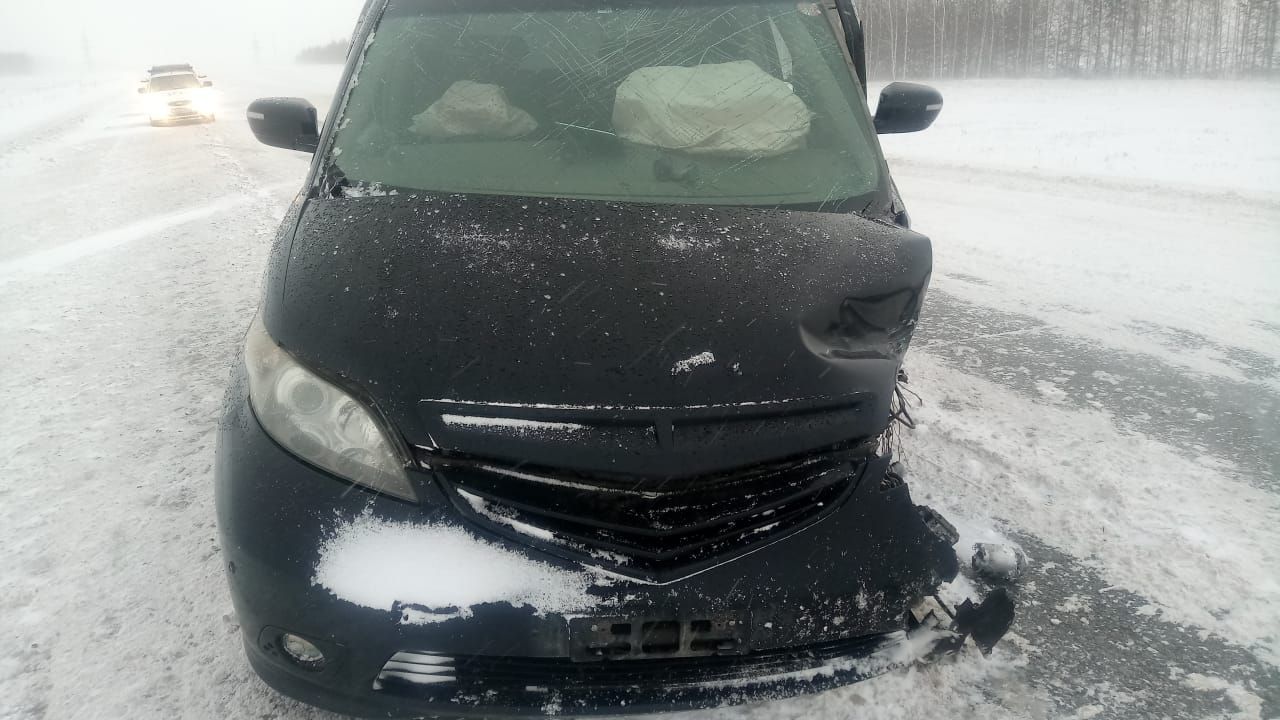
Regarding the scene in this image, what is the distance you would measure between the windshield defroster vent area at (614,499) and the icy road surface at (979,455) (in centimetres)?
62

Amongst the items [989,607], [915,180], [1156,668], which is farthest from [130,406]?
[915,180]

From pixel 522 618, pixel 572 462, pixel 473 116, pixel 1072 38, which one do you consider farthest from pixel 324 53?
pixel 522 618

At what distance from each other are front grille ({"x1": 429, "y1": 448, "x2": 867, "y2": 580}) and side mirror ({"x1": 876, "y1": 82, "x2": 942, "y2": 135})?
80.0 inches

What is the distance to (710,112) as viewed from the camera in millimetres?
2504

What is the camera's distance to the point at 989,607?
174 centimetres

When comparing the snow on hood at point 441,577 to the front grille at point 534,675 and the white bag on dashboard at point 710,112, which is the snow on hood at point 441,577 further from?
the white bag on dashboard at point 710,112

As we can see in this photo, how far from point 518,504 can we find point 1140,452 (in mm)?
2785

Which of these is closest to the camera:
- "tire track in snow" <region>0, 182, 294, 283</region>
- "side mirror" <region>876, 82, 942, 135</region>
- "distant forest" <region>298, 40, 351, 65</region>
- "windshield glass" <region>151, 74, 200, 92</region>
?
"side mirror" <region>876, 82, 942, 135</region>

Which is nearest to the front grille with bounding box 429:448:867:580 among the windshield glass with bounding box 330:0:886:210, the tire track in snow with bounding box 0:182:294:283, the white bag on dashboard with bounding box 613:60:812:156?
the windshield glass with bounding box 330:0:886:210

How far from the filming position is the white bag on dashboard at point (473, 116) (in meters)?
2.45

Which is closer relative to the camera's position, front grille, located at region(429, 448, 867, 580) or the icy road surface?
front grille, located at region(429, 448, 867, 580)

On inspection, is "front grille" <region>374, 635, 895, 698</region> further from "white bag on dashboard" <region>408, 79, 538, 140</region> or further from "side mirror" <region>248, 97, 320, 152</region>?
"side mirror" <region>248, 97, 320, 152</region>

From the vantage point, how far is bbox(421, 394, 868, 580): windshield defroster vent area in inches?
58.9

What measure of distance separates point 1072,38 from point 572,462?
172ft
